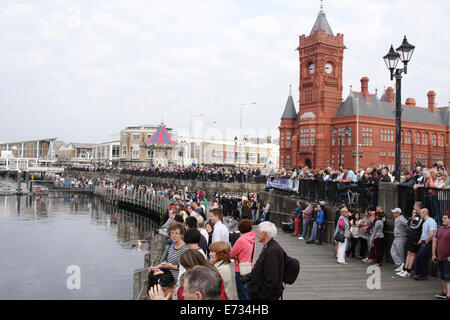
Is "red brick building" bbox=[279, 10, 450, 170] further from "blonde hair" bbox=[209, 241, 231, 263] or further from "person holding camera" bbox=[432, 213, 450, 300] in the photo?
"blonde hair" bbox=[209, 241, 231, 263]

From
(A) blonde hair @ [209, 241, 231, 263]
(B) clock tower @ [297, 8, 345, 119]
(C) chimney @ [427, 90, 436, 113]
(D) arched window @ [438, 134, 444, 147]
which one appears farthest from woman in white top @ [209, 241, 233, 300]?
(C) chimney @ [427, 90, 436, 113]

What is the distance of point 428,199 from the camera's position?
1048 cm

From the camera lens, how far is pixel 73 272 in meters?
22.5

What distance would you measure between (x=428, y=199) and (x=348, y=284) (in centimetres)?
338

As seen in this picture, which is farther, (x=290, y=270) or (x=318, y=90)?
(x=318, y=90)

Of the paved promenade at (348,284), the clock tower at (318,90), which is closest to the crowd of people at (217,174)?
the clock tower at (318,90)

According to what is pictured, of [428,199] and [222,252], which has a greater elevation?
[428,199]

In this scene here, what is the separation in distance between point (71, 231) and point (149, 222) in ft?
27.4

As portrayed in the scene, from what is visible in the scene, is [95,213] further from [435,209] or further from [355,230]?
[435,209]

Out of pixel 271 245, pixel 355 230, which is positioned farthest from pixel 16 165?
pixel 271 245
